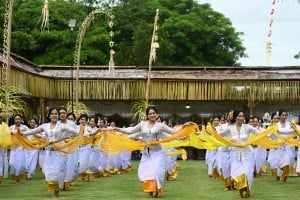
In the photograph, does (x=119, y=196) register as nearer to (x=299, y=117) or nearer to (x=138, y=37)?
(x=299, y=117)

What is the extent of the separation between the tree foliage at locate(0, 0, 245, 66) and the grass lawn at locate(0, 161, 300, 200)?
821 inches

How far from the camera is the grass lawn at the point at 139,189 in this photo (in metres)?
11.8

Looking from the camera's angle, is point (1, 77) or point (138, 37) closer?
point (1, 77)

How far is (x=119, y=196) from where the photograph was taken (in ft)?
38.5

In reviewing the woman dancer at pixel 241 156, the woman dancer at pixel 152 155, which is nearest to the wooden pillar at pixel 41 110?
the woman dancer at pixel 152 155

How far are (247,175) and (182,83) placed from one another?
58.0 ft

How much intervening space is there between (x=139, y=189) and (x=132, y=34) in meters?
29.8

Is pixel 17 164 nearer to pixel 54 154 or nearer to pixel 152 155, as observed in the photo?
pixel 54 154

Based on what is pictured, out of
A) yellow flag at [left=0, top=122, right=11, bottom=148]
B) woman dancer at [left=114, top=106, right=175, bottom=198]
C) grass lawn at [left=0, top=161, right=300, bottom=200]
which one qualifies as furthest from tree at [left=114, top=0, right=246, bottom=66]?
woman dancer at [left=114, top=106, right=175, bottom=198]

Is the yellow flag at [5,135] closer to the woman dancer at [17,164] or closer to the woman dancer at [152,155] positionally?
the woman dancer at [17,164]

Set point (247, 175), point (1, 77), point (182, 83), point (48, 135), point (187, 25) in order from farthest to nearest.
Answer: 1. point (187, 25)
2. point (182, 83)
3. point (1, 77)
4. point (48, 135)
5. point (247, 175)

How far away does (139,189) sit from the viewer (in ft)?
43.5

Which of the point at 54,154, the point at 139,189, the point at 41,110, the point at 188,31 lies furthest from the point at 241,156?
the point at 188,31

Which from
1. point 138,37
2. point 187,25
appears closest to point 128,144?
point 138,37
